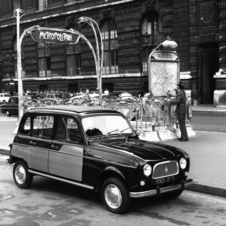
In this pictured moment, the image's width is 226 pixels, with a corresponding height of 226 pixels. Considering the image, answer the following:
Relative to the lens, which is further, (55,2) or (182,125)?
(55,2)

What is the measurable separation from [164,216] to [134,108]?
7572 millimetres

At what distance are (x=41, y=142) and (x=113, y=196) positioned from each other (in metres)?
2.08

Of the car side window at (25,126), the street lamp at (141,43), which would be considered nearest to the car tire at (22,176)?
the car side window at (25,126)

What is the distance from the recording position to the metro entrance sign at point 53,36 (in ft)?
58.0

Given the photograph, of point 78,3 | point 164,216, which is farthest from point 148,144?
point 78,3

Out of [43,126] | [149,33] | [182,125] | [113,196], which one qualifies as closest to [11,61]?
[149,33]

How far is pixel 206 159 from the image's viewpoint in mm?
9969

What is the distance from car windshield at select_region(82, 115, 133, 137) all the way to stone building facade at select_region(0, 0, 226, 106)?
23.7 meters

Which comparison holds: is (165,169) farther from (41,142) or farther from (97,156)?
(41,142)

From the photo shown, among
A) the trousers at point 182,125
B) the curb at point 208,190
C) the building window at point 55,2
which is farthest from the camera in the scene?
the building window at point 55,2

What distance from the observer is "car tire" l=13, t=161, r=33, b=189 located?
7.93 metres

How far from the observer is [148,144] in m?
6.99

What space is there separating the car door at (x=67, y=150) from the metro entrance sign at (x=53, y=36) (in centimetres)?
1105

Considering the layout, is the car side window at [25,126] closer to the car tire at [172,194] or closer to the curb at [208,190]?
the car tire at [172,194]
